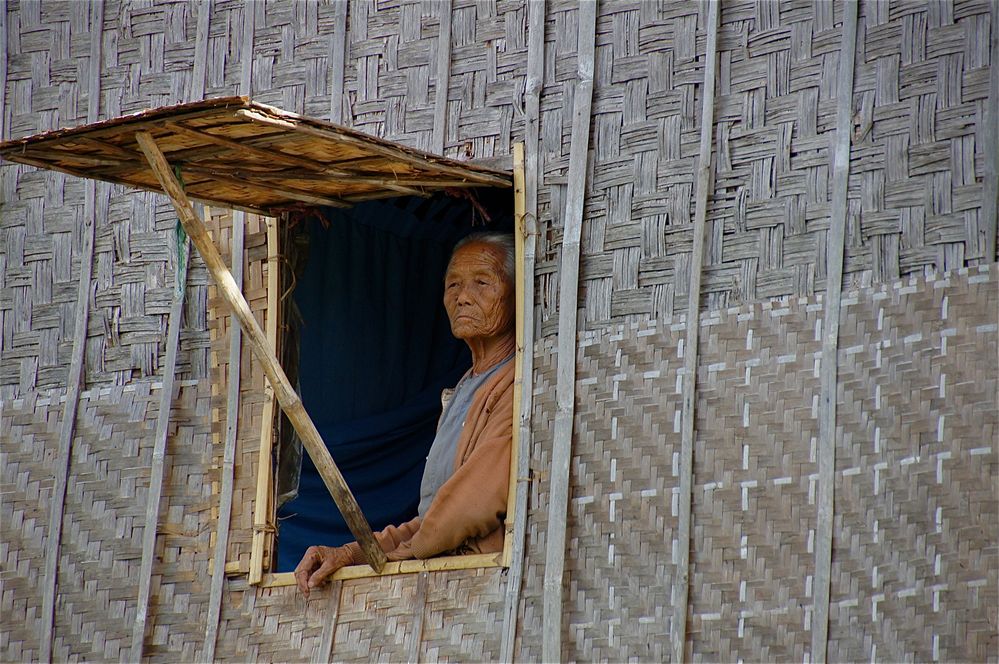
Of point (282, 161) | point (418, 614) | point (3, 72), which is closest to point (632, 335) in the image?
point (418, 614)

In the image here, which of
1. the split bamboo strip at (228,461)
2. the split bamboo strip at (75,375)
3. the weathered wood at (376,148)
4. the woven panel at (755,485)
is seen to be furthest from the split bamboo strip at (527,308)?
the split bamboo strip at (75,375)

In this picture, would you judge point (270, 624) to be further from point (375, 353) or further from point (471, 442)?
point (375, 353)

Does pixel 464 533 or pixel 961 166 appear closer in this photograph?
pixel 961 166

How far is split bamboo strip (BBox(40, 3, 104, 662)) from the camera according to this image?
552cm

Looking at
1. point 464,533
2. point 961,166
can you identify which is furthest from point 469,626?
point 961,166

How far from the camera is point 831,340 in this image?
4402 mm

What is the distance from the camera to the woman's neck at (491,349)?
548cm

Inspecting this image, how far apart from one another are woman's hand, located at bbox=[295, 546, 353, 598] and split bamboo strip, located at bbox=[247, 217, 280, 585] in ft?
0.64

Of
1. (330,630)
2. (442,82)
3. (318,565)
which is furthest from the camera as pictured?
(442,82)

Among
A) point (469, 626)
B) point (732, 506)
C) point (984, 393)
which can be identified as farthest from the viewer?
point (469, 626)

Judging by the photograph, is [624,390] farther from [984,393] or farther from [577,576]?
[984,393]

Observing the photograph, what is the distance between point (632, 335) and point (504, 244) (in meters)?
0.90

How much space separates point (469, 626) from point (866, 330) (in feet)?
5.12

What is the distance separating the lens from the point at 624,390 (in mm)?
4754
